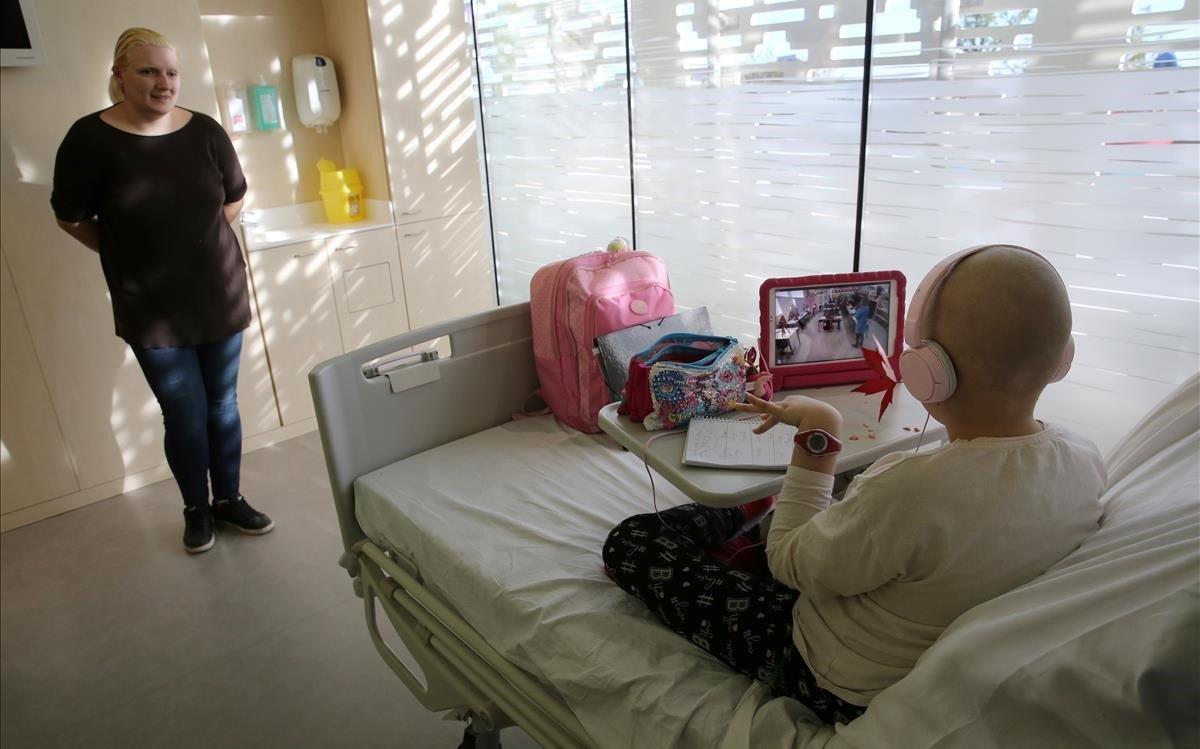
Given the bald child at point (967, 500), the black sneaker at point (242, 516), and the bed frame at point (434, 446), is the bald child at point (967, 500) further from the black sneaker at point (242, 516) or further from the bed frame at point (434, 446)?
the black sneaker at point (242, 516)

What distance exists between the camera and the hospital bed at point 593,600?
84 cm

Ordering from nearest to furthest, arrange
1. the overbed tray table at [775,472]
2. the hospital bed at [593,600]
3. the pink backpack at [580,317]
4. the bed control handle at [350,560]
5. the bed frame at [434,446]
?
the hospital bed at [593,600]
the overbed tray table at [775,472]
the bed frame at [434,446]
the bed control handle at [350,560]
the pink backpack at [580,317]

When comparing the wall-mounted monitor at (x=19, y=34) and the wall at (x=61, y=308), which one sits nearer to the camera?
the wall-mounted monitor at (x=19, y=34)

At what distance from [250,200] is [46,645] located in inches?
81.6

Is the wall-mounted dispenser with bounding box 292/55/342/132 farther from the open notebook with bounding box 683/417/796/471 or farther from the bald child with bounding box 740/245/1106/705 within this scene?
the bald child with bounding box 740/245/1106/705

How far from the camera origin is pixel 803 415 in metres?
1.27

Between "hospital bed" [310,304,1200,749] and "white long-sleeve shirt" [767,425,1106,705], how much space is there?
44 millimetres

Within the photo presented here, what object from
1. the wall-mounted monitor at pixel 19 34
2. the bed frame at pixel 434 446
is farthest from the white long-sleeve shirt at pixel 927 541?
the wall-mounted monitor at pixel 19 34

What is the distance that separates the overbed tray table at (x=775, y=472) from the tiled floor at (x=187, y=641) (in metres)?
0.89

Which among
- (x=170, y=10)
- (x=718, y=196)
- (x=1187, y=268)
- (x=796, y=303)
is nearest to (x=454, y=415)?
(x=796, y=303)

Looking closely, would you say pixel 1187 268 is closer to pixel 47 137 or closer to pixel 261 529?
pixel 261 529

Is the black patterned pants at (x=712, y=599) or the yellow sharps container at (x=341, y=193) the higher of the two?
the yellow sharps container at (x=341, y=193)

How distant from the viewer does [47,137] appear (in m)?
2.74

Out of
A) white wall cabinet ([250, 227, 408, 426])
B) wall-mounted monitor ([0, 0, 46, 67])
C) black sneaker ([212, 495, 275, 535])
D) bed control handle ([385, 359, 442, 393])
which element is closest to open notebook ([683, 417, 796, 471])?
bed control handle ([385, 359, 442, 393])
